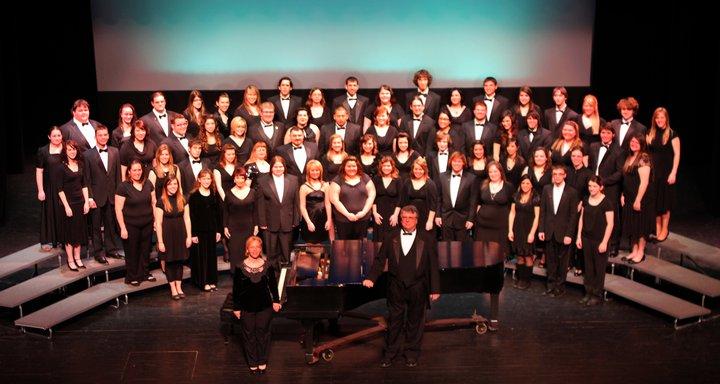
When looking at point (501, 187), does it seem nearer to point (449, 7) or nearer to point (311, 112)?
point (311, 112)

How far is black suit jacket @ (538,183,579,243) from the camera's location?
8.01 m

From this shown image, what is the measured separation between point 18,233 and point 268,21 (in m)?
4.16

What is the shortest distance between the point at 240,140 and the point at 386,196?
163 centimetres

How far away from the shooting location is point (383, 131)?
9.07 m

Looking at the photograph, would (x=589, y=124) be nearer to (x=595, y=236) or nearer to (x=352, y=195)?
(x=595, y=236)

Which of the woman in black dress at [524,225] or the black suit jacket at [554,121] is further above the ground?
the black suit jacket at [554,121]

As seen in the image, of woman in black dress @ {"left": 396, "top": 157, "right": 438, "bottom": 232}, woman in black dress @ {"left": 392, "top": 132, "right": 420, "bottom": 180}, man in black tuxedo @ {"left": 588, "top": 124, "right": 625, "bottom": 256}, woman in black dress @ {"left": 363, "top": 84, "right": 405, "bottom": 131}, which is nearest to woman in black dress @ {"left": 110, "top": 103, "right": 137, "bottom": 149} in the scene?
woman in black dress @ {"left": 363, "top": 84, "right": 405, "bottom": 131}

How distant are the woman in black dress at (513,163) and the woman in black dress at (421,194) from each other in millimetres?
970

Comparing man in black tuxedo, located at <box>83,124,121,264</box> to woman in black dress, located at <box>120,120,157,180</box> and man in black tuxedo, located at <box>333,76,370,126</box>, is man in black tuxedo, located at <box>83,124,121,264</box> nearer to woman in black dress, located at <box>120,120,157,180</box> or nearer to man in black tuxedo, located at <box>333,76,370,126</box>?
woman in black dress, located at <box>120,120,157,180</box>

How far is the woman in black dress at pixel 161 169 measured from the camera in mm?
7973

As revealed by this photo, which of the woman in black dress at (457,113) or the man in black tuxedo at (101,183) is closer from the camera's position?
the man in black tuxedo at (101,183)

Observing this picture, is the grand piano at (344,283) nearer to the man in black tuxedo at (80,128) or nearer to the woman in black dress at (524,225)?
the woman in black dress at (524,225)

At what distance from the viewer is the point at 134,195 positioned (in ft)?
26.0

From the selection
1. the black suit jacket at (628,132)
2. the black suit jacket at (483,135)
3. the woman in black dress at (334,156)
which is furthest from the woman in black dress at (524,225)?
the woman in black dress at (334,156)
